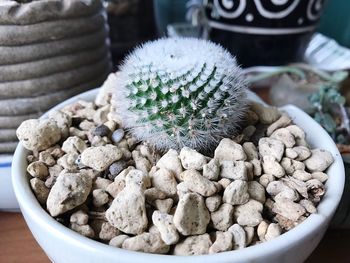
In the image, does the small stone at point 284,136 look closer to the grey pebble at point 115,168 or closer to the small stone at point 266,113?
the small stone at point 266,113

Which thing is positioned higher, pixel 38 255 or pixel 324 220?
pixel 324 220

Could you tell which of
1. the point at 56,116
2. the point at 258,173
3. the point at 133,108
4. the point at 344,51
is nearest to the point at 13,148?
the point at 56,116

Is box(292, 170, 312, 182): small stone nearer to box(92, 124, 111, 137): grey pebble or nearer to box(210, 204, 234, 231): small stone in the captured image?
box(210, 204, 234, 231): small stone

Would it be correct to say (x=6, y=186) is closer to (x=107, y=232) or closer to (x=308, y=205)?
(x=107, y=232)

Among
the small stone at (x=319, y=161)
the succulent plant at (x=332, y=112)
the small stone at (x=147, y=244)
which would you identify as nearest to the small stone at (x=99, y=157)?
the small stone at (x=147, y=244)

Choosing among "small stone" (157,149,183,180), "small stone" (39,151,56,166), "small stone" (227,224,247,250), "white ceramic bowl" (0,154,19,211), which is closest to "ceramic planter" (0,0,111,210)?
"white ceramic bowl" (0,154,19,211)

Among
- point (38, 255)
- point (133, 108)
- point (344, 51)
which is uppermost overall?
point (133, 108)

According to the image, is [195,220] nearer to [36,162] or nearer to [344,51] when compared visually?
[36,162]
